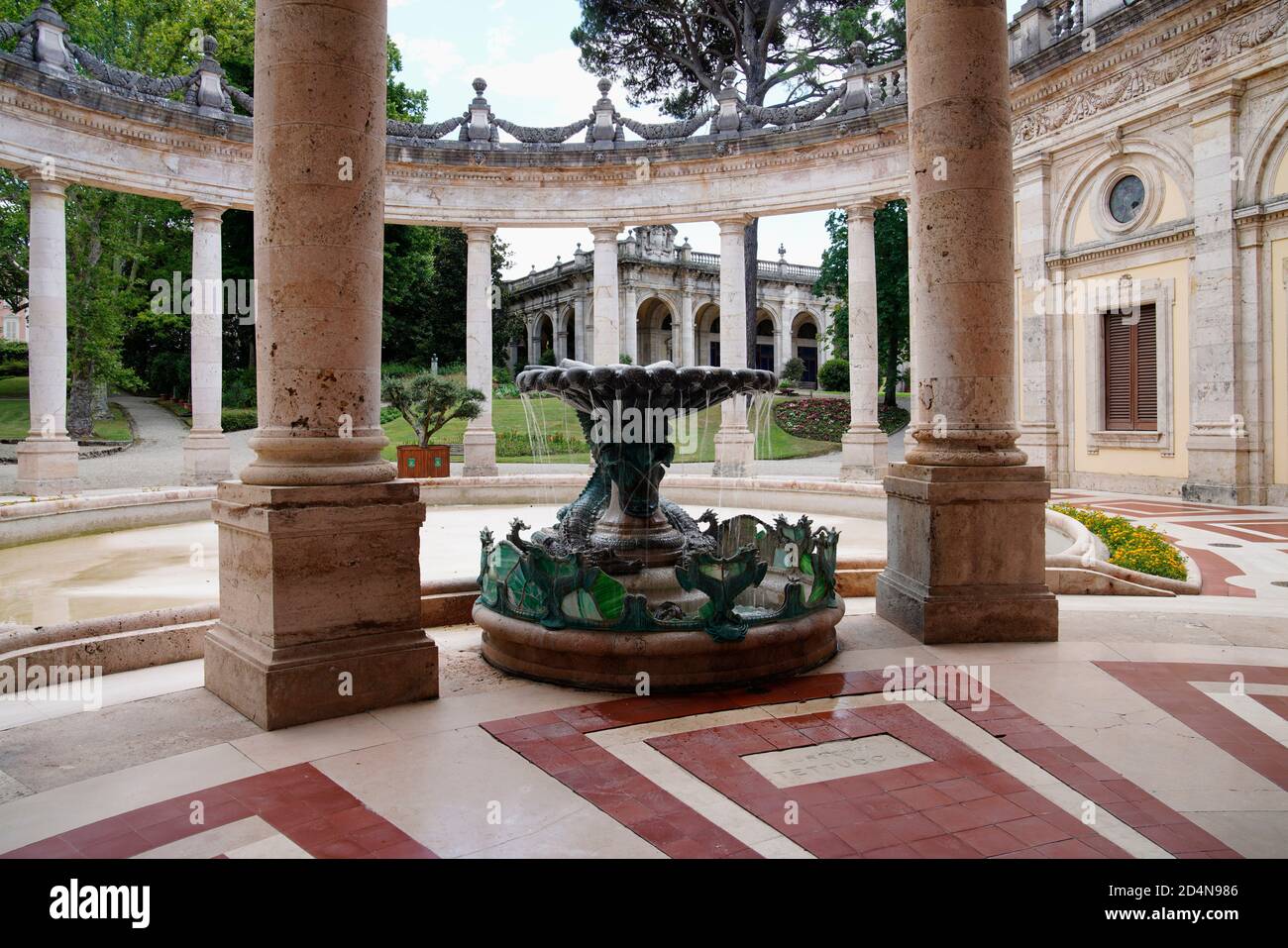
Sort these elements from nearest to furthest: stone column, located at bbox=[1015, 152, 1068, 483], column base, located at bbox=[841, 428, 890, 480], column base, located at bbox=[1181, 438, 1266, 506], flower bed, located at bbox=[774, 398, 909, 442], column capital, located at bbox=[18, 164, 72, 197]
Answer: column base, located at bbox=[1181, 438, 1266, 506], column capital, located at bbox=[18, 164, 72, 197], stone column, located at bbox=[1015, 152, 1068, 483], column base, located at bbox=[841, 428, 890, 480], flower bed, located at bbox=[774, 398, 909, 442]

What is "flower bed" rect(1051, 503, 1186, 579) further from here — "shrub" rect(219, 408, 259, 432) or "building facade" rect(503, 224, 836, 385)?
"building facade" rect(503, 224, 836, 385)

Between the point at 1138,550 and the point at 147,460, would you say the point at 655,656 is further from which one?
the point at 147,460

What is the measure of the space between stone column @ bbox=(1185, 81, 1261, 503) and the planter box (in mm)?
18385

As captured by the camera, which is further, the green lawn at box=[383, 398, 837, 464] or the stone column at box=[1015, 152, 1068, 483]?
the green lawn at box=[383, 398, 837, 464]

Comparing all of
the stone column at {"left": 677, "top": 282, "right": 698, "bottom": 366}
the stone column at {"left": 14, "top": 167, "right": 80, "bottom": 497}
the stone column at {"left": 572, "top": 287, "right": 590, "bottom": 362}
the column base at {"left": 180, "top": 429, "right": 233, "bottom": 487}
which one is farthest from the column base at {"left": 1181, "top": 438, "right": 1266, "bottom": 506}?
the stone column at {"left": 572, "top": 287, "right": 590, "bottom": 362}

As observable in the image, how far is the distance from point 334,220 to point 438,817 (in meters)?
3.93

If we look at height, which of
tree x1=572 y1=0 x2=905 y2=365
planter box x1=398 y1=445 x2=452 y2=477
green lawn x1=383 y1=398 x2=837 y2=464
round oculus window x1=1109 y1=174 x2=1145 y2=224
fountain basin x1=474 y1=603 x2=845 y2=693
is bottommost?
fountain basin x1=474 y1=603 x2=845 y2=693

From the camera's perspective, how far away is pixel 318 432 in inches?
227

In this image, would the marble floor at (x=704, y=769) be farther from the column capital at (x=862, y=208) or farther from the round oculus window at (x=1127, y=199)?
the column capital at (x=862, y=208)

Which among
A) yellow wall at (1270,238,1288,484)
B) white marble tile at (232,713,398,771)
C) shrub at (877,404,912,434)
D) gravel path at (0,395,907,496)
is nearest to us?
white marble tile at (232,713,398,771)

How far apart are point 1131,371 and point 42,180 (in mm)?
27250

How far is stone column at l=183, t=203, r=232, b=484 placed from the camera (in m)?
22.7
